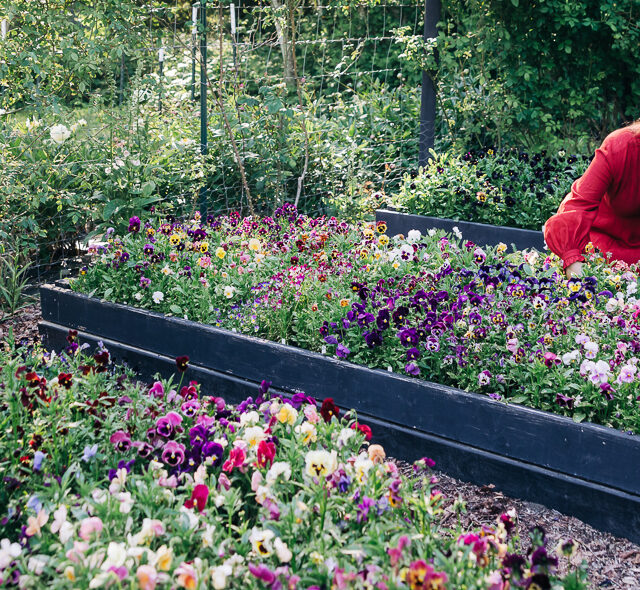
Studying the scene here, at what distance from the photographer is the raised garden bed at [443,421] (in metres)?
2.50

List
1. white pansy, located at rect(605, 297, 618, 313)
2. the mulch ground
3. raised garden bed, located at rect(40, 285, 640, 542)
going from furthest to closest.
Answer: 1. white pansy, located at rect(605, 297, 618, 313)
2. raised garden bed, located at rect(40, 285, 640, 542)
3. the mulch ground

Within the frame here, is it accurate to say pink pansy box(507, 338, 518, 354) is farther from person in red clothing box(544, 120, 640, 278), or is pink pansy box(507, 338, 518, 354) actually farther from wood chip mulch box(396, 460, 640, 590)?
person in red clothing box(544, 120, 640, 278)

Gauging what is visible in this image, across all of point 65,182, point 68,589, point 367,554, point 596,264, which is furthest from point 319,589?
point 65,182

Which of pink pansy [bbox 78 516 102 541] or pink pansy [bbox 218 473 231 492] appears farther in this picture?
pink pansy [bbox 218 473 231 492]

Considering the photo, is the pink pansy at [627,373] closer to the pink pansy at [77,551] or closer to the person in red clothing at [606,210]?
the person in red clothing at [606,210]

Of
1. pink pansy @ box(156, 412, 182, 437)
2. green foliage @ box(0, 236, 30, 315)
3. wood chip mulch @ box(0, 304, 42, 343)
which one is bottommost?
wood chip mulch @ box(0, 304, 42, 343)

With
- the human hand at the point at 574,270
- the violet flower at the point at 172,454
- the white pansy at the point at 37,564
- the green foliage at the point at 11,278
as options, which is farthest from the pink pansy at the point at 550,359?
the green foliage at the point at 11,278

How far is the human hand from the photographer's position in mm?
3672

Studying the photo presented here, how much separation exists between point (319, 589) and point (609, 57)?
6389 mm

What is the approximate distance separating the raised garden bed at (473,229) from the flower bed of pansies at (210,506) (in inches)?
122

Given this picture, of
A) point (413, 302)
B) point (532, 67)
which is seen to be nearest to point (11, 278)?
point (413, 302)

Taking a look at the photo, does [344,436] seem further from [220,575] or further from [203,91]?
[203,91]

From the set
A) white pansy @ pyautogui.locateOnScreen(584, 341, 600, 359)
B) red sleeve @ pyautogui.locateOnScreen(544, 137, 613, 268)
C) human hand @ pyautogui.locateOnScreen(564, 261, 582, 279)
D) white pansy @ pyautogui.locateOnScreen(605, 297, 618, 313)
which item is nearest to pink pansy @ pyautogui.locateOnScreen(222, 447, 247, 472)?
white pansy @ pyautogui.locateOnScreen(584, 341, 600, 359)

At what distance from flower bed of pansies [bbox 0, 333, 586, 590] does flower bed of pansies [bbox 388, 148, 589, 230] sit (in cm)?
330
